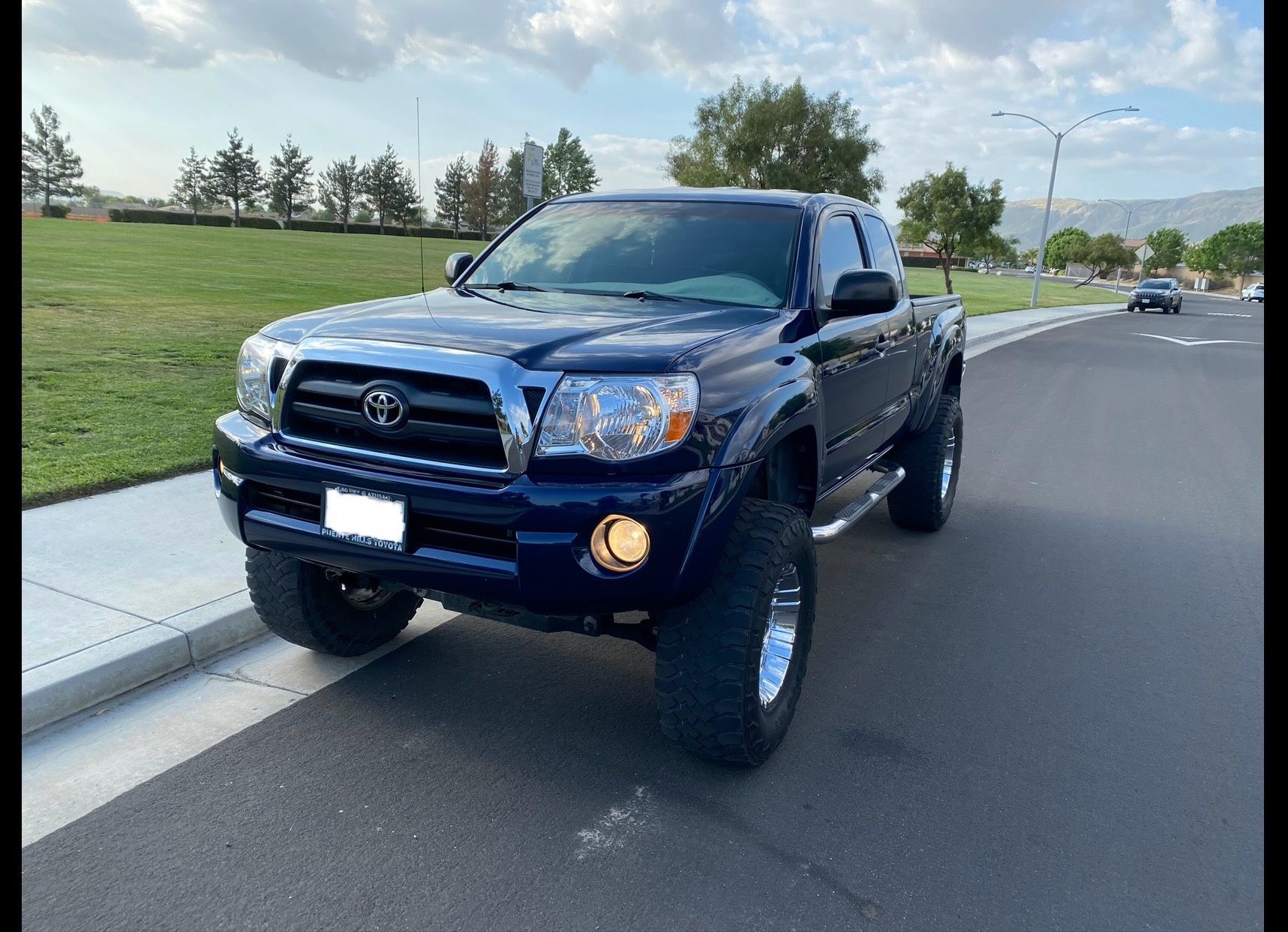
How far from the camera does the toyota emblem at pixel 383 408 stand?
9.27 feet

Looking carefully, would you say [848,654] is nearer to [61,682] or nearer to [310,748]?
[310,748]

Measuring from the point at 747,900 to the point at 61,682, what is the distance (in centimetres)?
246

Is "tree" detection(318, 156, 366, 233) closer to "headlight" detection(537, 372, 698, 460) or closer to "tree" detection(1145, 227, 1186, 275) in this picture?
"headlight" detection(537, 372, 698, 460)

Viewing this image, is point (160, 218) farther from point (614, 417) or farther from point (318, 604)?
point (614, 417)

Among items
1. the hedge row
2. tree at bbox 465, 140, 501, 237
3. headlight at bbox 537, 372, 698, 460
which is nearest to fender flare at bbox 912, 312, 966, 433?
headlight at bbox 537, 372, 698, 460

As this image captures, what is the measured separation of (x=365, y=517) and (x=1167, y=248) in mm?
129451

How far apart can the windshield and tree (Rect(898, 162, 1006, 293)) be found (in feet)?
106

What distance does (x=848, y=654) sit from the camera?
418cm

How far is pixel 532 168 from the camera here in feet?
28.6

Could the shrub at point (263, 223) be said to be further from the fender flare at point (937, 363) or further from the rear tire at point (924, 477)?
the rear tire at point (924, 477)

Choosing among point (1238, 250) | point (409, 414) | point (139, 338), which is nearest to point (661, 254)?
point (409, 414)
